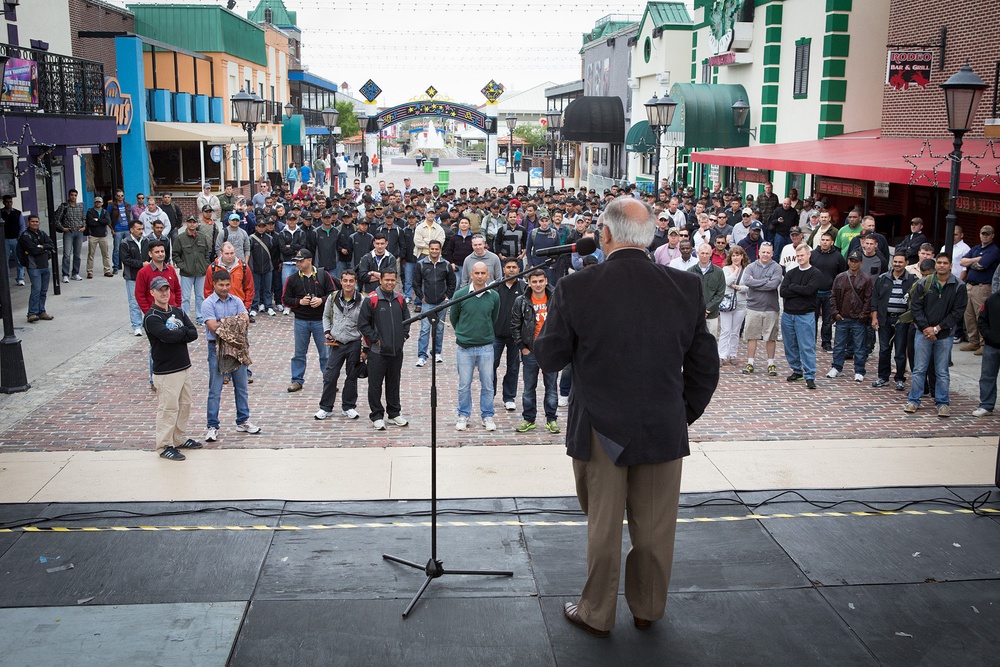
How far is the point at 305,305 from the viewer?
1139 centimetres

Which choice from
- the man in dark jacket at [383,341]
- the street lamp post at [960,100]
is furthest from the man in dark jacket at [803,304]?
the man in dark jacket at [383,341]

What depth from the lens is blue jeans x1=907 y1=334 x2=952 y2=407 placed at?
10312 mm

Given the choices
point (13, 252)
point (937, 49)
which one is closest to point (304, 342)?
point (13, 252)

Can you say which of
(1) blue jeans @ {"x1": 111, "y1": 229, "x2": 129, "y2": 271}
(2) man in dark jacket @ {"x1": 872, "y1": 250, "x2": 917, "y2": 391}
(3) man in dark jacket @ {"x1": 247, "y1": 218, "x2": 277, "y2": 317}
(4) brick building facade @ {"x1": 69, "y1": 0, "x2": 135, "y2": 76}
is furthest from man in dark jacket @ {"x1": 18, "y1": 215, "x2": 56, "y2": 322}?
(4) brick building facade @ {"x1": 69, "y1": 0, "x2": 135, "y2": 76}

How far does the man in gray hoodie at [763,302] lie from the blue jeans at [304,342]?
5446 millimetres

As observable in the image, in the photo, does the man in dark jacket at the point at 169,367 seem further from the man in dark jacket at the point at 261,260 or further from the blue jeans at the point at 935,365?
the blue jeans at the point at 935,365

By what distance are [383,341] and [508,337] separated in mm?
1400

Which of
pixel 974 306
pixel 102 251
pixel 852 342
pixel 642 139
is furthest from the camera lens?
pixel 642 139

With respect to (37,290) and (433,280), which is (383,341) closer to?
(433,280)

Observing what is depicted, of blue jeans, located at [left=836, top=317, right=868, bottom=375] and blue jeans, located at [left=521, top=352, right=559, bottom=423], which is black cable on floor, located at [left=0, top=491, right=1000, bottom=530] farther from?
blue jeans, located at [left=836, top=317, right=868, bottom=375]

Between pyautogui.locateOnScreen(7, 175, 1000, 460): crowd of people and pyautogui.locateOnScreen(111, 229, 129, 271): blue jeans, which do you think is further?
pyautogui.locateOnScreen(111, 229, 129, 271): blue jeans

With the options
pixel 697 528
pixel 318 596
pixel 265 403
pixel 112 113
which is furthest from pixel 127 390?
pixel 112 113

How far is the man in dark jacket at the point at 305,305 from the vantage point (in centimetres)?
1142

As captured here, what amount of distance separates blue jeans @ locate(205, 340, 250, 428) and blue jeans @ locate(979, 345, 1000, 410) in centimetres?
772
